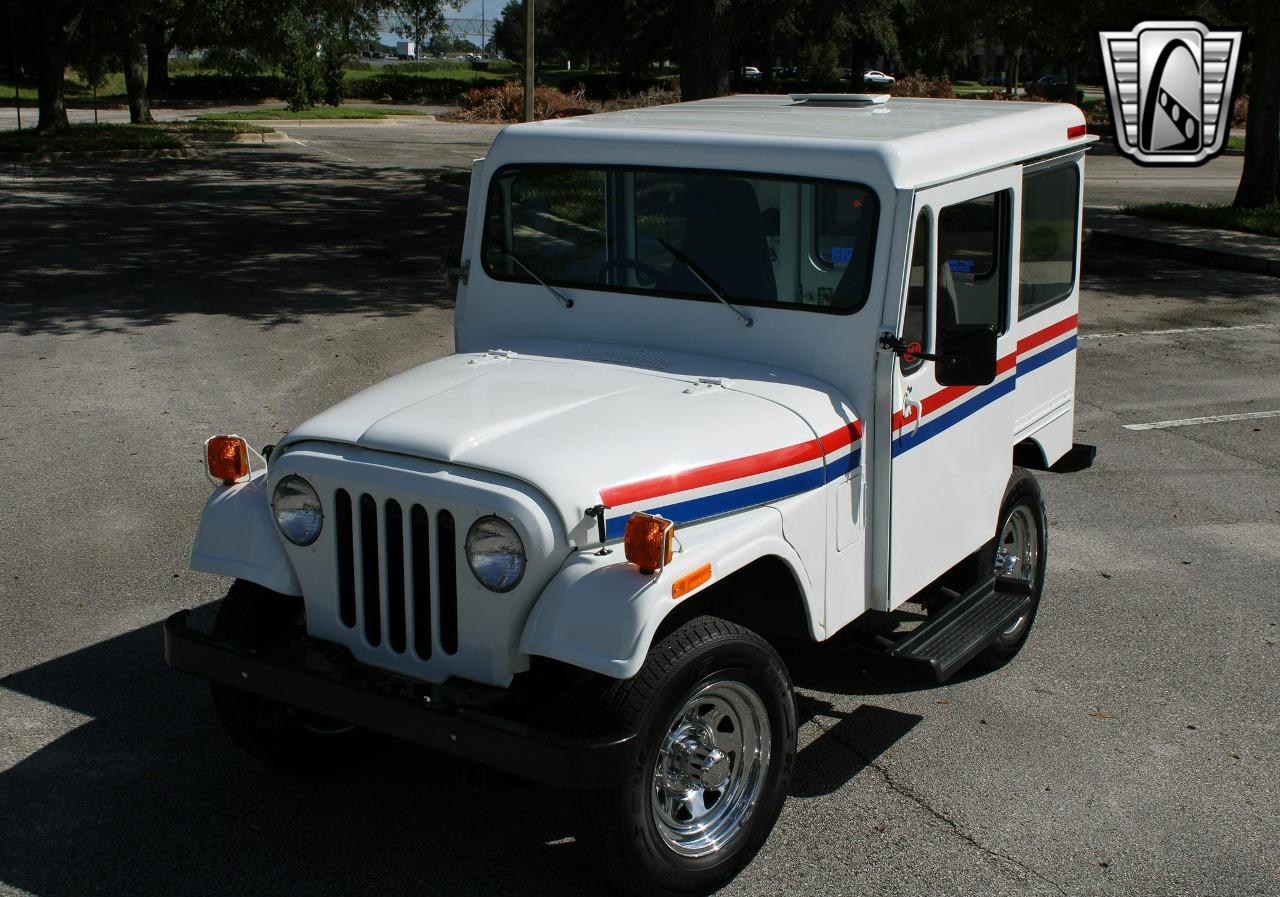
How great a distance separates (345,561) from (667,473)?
3.27 feet

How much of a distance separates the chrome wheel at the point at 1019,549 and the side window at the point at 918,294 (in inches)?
55.1

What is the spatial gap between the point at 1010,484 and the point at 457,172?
20198mm

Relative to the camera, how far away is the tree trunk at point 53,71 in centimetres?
2873

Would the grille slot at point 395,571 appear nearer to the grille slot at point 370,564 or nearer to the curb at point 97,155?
the grille slot at point 370,564

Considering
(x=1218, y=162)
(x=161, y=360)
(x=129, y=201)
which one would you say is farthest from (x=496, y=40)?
(x=161, y=360)

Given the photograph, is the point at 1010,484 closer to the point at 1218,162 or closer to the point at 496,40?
the point at 1218,162

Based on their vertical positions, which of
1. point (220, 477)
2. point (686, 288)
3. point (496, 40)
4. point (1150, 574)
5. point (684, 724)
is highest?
point (496, 40)

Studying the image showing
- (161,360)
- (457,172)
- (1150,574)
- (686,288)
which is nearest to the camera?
(686,288)

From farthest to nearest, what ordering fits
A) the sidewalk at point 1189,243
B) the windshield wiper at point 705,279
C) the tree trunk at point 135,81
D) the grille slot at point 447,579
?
1. the tree trunk at point 135,81
2. the sidewalk at point 1189,243
3. the windshield wiper at point 705,279
4. the grille slot at point 447,579

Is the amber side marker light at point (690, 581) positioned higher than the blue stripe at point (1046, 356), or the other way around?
the blue stripe at point (1046, 356)

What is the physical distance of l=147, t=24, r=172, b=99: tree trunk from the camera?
47.0m

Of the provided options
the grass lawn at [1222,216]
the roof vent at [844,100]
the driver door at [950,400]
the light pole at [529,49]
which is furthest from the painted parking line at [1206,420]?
the light pole at [529,49]

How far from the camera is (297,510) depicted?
4152mm

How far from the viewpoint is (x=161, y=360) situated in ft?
36.6
